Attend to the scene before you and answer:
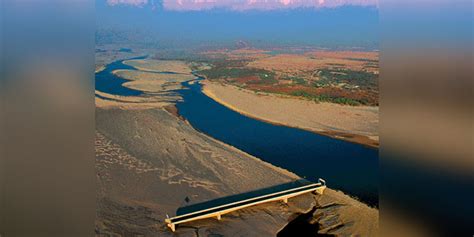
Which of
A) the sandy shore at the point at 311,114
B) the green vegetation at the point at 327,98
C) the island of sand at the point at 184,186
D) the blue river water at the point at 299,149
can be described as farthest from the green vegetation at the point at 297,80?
the island of sand at the point at 184,186

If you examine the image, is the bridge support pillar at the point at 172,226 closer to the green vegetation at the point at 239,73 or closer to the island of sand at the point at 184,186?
the island of sand at the point at 184,186

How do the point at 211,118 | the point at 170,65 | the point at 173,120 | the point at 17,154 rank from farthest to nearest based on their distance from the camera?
1. the point at 170,65
2. the point at 211,118
3. the point at 173,120
4. the point at 17,154

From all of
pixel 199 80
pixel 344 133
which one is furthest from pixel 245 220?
pixel 199 80

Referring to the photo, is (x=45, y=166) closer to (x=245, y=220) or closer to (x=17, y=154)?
(x=17, y=154)

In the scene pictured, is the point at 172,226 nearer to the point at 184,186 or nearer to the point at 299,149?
the point at 184,186

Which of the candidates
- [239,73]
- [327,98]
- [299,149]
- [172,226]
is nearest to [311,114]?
[327,98]

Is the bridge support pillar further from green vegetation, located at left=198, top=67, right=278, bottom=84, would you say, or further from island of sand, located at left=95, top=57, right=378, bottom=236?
green vegetation, located at left=198, top=67, right=278, bottom=84
